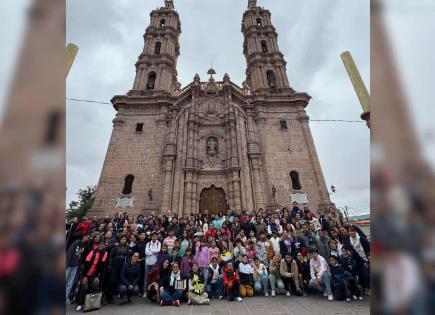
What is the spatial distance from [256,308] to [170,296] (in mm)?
2284

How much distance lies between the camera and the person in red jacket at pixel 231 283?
675cm

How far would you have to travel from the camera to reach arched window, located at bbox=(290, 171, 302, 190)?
1762cm

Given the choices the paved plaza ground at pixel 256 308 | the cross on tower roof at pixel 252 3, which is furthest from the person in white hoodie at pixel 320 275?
the cross on tower roof at pixel 252 3

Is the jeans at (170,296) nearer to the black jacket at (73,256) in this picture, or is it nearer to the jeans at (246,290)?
the jeans at (246,290)

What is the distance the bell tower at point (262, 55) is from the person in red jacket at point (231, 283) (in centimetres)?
1829

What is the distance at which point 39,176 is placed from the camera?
2.36 feet

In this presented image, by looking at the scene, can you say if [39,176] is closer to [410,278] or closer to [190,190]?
[410,278]

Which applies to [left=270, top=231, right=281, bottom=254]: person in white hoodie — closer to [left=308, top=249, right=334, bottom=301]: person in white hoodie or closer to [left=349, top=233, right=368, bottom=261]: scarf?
[left=308, top=249, right=334, bottom=301]: person in white hoodie

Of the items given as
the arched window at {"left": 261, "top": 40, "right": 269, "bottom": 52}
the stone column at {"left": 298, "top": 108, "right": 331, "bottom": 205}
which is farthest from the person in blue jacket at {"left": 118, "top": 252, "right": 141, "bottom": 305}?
the arched window at {"left": 261, "top": 40, "right": 269, "bottom": 52}

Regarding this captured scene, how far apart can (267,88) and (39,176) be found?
23202 mm

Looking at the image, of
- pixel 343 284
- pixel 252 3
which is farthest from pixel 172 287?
pixel 252 3

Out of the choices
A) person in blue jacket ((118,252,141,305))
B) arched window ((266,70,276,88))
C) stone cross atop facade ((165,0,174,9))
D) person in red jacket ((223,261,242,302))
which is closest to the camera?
person in blue jacket ((118,252,141,305))

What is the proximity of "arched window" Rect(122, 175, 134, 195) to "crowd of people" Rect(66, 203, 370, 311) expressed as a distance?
8718 mm

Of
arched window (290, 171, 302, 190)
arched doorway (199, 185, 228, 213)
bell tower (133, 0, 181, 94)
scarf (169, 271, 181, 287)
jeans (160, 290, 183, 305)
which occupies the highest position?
bell tower (133, 0, 181, 94)
